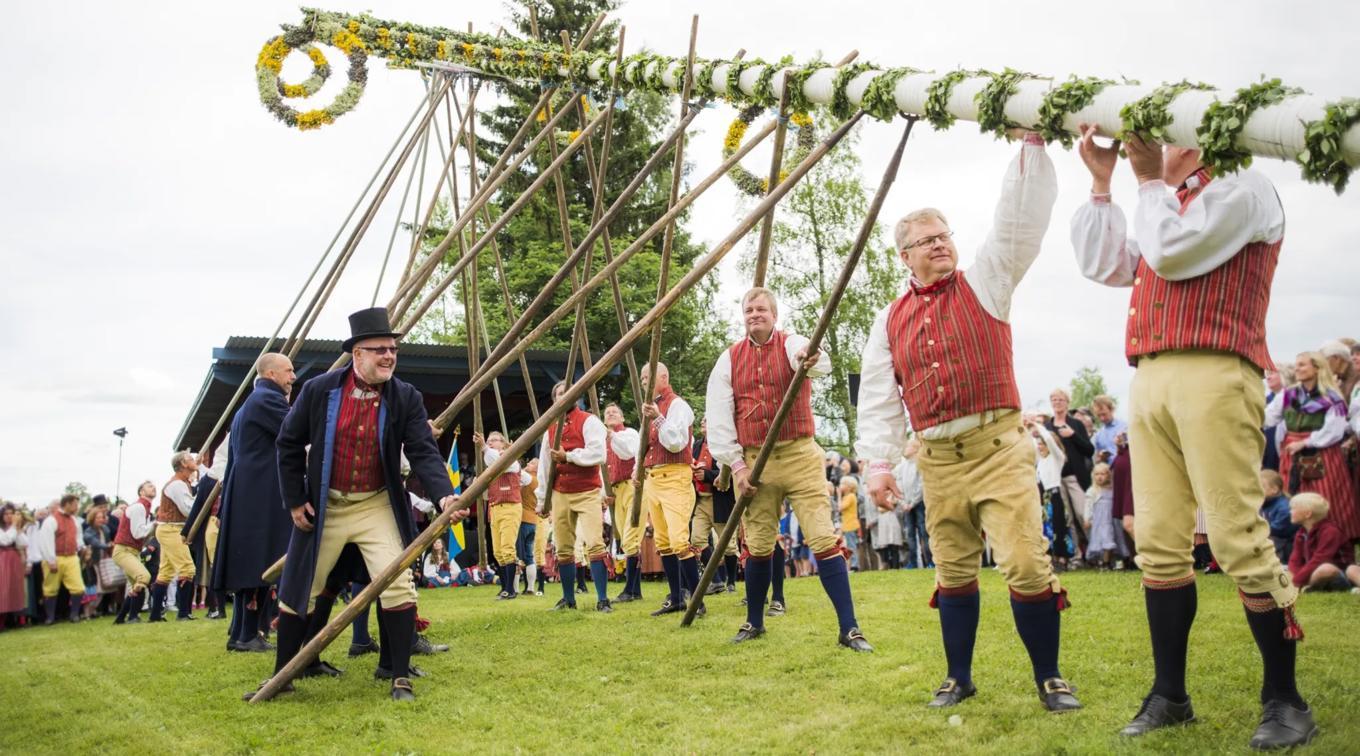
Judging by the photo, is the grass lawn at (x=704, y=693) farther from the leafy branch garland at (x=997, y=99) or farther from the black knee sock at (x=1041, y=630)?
the leafy branch garland at (x=997, y=99)

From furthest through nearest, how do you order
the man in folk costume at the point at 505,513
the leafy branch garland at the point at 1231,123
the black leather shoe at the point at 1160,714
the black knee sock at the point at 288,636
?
the man in folk costume at the point at 505,513 → the black knee sock at the point at 288,636 → the black leather shoe at the point at 1160,714 → the leafy branch garland at the point at 1231,123

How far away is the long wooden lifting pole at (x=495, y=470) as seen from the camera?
575 centimetres

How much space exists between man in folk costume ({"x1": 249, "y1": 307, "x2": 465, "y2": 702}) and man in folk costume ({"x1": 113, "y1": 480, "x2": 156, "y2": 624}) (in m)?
8.41

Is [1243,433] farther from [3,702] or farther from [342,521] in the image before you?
[3,702]

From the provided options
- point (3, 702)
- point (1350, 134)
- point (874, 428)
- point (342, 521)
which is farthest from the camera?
point (3, 702)

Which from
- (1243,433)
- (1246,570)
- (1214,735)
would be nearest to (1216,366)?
(1243,433)

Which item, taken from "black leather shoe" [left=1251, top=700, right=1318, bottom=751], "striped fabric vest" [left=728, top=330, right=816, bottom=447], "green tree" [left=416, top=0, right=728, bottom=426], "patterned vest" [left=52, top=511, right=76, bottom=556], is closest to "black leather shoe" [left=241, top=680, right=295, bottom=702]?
"striped fabric vest" [left=728, top=330, right=816, bottom=447]

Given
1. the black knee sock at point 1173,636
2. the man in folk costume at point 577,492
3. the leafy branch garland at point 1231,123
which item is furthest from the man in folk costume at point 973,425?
the man in folk costume at point 577,492

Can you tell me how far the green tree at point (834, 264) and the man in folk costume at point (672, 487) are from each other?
2184cm

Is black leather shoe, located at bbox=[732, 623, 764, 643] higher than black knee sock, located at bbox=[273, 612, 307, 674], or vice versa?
black knee sock, located at bbox=[273, 612, 307, 674]

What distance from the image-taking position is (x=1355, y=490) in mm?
8148

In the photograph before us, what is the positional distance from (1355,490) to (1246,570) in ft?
18.1

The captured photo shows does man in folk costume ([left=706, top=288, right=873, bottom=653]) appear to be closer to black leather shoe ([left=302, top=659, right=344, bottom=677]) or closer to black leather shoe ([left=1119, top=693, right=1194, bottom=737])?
black leather shoe ([left=302, top=659, right=344, bottom=677])

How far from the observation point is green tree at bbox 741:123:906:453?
3139 centimetres
